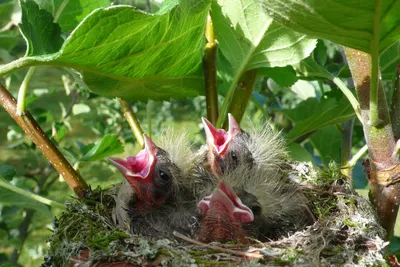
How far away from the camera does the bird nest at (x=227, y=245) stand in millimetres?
952

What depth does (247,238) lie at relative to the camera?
1130mm

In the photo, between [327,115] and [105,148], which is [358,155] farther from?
[105,148]

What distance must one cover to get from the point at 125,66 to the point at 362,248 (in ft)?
1.70

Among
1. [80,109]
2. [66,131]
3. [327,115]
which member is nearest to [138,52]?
[327,115]

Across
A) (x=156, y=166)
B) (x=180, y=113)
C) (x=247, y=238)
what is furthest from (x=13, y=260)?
(x=180, y=113)

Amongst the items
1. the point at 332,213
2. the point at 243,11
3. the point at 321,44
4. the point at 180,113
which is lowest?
the point at 180,113

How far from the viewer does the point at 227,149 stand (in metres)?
1.34

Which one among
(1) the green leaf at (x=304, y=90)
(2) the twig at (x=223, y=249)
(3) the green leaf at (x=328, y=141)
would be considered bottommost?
(3) the green leaf at (x=328, y=141)

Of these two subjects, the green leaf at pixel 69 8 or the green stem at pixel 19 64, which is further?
the green leaf at pixel 69 8

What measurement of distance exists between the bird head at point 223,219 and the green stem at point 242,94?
19 centimetres

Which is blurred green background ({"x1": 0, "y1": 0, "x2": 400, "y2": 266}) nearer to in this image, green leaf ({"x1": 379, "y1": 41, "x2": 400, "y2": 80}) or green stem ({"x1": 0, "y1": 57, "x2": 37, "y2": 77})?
green leaf ({"x1": 379, "y1": 41, "x2": 400, "y2": 80})

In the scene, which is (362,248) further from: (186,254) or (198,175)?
(198,175)

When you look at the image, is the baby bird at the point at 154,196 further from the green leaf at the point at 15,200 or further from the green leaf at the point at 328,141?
the green leaf at the point at 328,141

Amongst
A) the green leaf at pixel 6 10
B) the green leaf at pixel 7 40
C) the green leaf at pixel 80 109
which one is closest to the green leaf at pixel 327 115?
the green leaf at pixel 6 10
